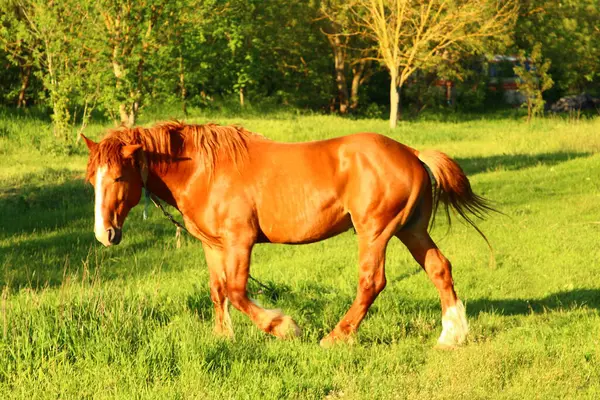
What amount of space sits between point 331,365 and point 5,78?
2928cm

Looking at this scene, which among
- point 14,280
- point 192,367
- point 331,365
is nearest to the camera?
point 192,367

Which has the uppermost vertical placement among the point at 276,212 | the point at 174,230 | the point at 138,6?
the point at 138,6

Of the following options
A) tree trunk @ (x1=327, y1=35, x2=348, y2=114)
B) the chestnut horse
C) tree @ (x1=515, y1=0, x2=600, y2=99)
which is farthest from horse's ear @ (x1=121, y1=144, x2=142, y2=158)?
tree @ (x1=515, y1=0, x2=600, y2=99)

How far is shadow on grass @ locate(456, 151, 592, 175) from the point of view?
20.7 metres

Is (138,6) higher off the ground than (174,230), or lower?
higher

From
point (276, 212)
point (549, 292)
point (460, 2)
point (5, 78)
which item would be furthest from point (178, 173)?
point (460, 2)

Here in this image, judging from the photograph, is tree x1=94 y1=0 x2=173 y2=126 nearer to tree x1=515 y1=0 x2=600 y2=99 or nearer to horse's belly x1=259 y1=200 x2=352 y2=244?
horse's belly x1=259 y1=200 x2=352 y2=244

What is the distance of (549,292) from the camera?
943cm

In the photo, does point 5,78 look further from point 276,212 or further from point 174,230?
point 276,212

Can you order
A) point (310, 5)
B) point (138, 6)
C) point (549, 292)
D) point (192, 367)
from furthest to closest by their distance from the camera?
point (310, 5)
point (138, 6)
point (549, 292)
point (192, 367)

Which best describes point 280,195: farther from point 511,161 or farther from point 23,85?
point 23,85

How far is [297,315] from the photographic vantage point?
→ 25.9ft

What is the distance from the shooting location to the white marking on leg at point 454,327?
22.8 ft

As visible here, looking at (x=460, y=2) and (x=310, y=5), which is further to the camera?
(x=310, y=5)
